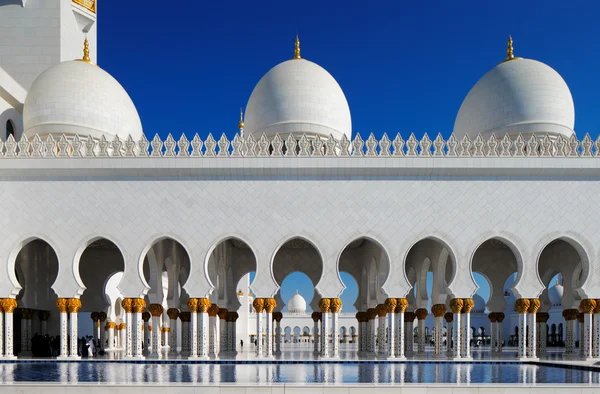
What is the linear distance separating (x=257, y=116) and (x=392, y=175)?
350 cm

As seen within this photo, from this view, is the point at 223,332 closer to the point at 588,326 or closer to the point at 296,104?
the point at 296,104

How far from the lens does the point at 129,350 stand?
12.0 metres

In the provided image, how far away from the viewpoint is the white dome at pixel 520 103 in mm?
13461

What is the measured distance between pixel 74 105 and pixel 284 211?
15.4 ft

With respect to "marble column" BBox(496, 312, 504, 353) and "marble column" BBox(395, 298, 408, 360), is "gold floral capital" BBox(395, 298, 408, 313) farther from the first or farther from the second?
"marble column" BBox(496, 312, 504, 353)

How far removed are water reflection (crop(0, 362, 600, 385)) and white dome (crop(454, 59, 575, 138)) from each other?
16.6 feet

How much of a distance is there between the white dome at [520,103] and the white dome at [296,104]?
264 centimetres

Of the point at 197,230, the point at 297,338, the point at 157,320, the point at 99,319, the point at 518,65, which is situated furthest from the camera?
the point at 297,338

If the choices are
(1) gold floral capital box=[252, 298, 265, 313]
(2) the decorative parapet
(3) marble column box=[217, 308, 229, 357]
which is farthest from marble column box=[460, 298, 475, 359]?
(2) the decorative parapet

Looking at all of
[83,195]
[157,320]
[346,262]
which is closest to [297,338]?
[346,262]

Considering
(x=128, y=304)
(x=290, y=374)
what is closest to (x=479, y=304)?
(x=128, y=304)

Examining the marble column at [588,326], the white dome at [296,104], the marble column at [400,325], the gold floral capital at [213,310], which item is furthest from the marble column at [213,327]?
the marble column at [588,326]

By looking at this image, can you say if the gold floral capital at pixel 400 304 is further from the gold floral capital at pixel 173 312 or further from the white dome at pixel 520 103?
the gold floral capital at pixel 173 312

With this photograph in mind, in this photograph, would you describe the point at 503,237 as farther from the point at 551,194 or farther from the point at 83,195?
the point at 83,195
